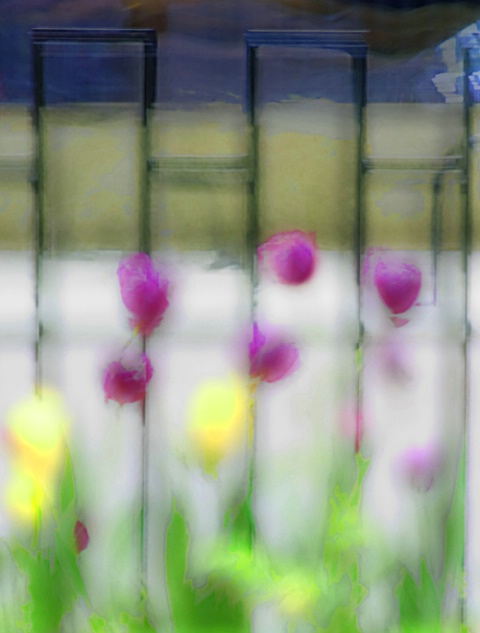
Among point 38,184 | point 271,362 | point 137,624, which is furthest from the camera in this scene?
point 38,184

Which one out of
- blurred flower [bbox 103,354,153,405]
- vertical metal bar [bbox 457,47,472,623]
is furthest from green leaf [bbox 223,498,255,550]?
vertical metal bar [bbox 457,47,472,623]

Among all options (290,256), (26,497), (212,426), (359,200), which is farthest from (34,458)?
(359,200)

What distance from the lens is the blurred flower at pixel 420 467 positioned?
2.82 ft

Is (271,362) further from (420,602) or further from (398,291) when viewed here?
(420,602)

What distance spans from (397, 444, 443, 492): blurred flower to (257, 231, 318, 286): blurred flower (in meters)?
0.23

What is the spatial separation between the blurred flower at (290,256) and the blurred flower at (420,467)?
234 millimetres

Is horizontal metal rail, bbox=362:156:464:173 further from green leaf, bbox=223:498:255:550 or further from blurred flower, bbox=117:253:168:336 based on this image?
green leaf, bbox=223:498:255:550

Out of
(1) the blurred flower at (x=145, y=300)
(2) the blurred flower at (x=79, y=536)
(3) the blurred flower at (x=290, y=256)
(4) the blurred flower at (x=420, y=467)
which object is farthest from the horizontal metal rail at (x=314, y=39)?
(2) the blurred flower at (x=79, y=536)

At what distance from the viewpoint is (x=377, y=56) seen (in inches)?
37.9

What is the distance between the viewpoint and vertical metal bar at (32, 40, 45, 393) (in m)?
0.96

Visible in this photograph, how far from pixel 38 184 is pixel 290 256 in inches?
12.8

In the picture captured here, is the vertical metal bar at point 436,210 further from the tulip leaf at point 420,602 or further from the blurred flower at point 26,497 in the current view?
the blurred flower at point 26,497

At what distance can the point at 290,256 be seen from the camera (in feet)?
2.92

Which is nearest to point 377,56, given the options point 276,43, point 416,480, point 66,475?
point 276,43
